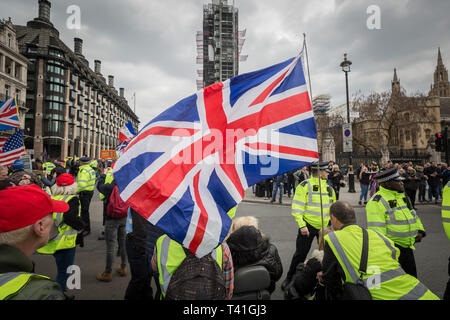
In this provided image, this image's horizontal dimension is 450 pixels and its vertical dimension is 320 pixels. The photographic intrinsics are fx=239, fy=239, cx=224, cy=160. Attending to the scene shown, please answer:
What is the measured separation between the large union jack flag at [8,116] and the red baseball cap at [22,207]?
25.7ft

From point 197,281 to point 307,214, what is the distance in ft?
8.75

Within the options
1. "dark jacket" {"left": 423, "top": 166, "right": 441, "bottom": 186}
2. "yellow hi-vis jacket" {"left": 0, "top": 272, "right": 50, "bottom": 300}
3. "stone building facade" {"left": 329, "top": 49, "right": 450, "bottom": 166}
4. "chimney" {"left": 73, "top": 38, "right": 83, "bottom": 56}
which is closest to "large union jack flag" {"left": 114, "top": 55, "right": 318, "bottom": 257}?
"yellow hi-vis jacket" {"left": 0, "top": 272, "right": 50, "bottom": 300}

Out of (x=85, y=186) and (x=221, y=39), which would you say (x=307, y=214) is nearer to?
(x=85, y=186)

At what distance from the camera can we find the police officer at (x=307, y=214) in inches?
142

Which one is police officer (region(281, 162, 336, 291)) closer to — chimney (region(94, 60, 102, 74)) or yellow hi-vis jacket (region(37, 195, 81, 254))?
yellow hi-vis jacket (region(37, 195, 81, 254))

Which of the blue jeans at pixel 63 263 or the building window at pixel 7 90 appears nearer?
the blue jeans at pixel 63 263

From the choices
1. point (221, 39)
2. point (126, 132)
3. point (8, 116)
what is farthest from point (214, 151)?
point (221, 39)

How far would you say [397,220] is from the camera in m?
3.02

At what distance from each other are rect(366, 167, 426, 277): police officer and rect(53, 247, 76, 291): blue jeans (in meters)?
4.05

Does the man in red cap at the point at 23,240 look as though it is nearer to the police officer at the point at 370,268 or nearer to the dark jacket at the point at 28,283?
the dark jacket at the point at 28,283

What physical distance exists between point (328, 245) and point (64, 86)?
196 ft

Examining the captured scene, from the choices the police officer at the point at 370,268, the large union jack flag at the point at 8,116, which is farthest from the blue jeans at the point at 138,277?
the large union jack flag at the point at 8,116
